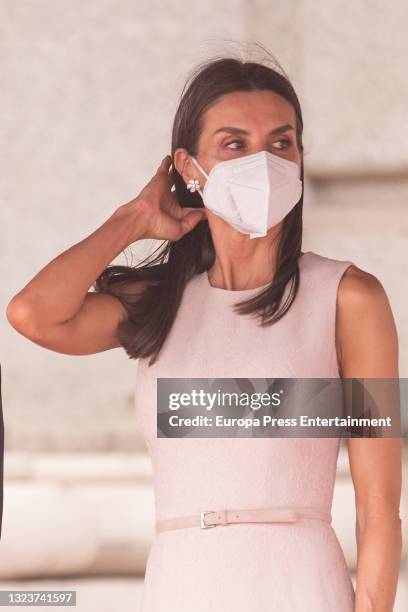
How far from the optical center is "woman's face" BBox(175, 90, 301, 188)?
1302 millimetres

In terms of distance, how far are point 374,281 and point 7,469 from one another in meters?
0.84

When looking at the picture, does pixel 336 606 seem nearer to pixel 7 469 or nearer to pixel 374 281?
pixel 374 281

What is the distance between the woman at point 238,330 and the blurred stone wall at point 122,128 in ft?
1.43

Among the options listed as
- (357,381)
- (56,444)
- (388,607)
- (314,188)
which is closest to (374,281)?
(357,381)

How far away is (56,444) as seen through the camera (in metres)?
1.92

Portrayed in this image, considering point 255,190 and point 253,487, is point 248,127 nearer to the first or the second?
point 255,190

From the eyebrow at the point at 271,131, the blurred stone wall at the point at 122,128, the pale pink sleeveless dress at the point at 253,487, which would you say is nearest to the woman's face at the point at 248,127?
the eyebrow at the point at 271,131

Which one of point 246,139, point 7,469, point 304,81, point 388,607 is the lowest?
point 388,607

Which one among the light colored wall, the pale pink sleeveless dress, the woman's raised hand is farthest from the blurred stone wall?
the pale pink sleeveless dress

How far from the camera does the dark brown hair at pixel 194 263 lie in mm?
1296

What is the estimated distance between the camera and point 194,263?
1.40m

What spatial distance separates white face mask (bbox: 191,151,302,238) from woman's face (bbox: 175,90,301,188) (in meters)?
0.01

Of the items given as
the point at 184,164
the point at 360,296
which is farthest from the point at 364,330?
the point at 184,164

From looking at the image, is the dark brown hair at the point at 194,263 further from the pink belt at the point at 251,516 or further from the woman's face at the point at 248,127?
the pink belt at the point at 251,516
